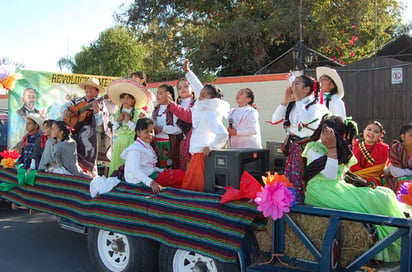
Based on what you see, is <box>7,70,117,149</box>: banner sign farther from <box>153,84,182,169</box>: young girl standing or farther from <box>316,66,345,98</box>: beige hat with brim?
<box>316,66,345,98</box>: beige hat with brim

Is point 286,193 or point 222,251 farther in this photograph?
point 222,251

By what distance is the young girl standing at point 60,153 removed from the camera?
5355mm

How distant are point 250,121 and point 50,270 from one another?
9.37ft

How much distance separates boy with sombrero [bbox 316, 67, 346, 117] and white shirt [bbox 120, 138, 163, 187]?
6.90 ft

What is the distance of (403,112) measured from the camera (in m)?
9.58

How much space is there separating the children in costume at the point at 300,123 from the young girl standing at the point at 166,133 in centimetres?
162

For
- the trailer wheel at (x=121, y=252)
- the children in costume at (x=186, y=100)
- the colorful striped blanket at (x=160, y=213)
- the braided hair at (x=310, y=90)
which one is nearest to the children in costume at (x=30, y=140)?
the colorful striped blanket at (x=160, y=213)

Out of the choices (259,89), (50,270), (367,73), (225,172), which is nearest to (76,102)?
(50,270)

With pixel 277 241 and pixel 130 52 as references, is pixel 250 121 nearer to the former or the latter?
pixel 277 241

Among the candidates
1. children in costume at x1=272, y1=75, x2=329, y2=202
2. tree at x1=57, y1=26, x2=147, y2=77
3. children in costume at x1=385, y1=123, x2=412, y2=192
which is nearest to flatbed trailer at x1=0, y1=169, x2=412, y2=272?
children in costume at x1=272, y1=75, x2=329, y2=202

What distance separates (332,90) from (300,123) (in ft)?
3.83

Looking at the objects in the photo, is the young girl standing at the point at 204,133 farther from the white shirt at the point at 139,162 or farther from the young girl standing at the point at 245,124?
the young girl standing at the point at 245,124

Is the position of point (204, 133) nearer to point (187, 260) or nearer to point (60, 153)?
point (187, 260)

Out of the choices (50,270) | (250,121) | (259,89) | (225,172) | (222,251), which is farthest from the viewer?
(259,89)
